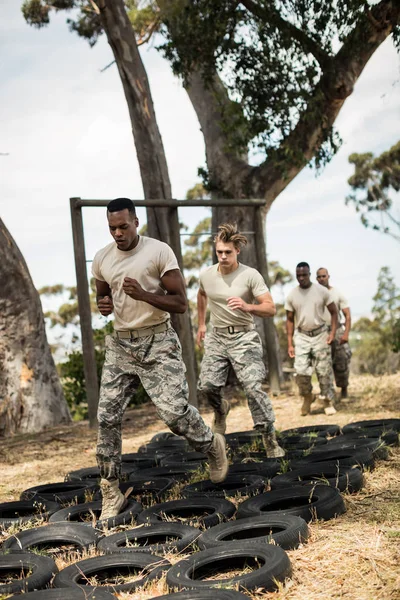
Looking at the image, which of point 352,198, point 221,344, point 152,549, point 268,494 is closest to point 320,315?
point 221,344

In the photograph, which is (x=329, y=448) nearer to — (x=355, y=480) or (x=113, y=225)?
(x=355, y=480)

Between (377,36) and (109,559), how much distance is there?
44.1 feet

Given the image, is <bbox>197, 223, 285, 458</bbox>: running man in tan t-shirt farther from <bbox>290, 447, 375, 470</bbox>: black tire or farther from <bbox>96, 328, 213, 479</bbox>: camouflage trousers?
<bbox>96, 328, 213, 479</bbox>: camouflage trousers

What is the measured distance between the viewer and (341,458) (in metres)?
7.42

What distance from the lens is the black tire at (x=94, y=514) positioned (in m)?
5.65

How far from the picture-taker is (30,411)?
13.7 metres

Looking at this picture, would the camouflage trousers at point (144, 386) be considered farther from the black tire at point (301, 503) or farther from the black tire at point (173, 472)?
the black tire at point (173, 472)

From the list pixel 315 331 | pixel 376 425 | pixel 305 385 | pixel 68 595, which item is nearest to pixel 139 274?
pixel 68 595

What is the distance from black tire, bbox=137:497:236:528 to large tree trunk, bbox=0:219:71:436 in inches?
321

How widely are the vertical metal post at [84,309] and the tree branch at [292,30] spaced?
5.66 m

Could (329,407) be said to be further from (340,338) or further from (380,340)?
(380,340)

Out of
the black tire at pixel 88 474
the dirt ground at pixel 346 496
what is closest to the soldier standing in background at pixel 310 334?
the dirt ground at pixel 346 496

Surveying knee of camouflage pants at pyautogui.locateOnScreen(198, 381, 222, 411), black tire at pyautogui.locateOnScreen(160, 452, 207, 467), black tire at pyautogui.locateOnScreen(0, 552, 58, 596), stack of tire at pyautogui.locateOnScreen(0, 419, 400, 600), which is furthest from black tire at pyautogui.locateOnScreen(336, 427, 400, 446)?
black tire at pyautogui.locateOnScreen(0, 552, 58, 596)

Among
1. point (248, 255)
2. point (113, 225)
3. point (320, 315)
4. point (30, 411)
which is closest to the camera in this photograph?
point (113, 225)
